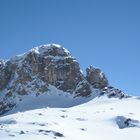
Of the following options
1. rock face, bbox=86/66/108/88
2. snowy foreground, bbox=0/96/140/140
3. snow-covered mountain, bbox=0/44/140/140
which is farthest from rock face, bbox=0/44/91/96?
snowy foreground, bbox=0/96/140/140

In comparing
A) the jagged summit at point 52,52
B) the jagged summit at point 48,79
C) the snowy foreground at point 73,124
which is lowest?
the snowy foreground at point 73,124

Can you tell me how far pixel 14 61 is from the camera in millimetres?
183125

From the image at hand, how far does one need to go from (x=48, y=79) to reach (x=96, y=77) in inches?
619

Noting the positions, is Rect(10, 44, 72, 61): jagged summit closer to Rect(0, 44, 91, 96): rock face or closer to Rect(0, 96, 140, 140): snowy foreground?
Rect(0, 44, 91, 96): rock face

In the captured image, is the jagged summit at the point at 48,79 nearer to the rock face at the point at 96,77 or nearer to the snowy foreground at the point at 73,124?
the rock face at the point at 96,77

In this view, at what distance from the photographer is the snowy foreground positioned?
10562 centimetres

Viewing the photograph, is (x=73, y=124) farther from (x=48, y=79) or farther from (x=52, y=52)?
(x=52, y=52)

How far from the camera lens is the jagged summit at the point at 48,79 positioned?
163250mm

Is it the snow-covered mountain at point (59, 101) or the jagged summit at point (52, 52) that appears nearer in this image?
the snow-covered mountain at point (59, 101)

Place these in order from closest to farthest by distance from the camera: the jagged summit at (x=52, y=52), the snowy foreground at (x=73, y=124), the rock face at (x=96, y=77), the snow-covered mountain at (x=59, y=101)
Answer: the snowy foreground at (x=73, y=124), the snow-covered mountain at (x=59, y=101), the rock face at (x=96, y=77), the jagged summit at (x=52, y=52)

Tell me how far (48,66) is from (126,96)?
33.8 metres

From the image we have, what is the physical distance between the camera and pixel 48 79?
562 ft

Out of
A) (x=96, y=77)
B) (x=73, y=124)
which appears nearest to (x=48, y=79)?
(x=96, y=77)

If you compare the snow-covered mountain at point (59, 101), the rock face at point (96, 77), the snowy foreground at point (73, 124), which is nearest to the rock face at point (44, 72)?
the snow-covered mountain at point (59, 101)
